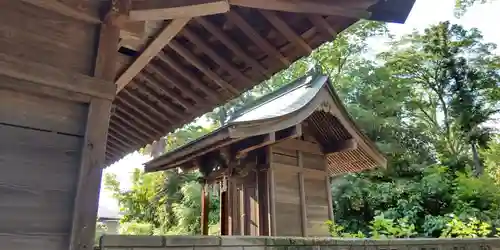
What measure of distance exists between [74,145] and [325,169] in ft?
20.3

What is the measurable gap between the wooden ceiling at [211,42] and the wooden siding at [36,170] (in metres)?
0.55

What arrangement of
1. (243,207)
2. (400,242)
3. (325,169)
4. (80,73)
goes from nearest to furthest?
(80,73)
(400,242)
(243,207)
(325,169)

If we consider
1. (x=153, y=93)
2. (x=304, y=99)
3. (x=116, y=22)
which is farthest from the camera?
(x=304, y=99)

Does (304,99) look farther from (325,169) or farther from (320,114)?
Answer: (325,169)

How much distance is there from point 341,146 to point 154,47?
18.1 ft

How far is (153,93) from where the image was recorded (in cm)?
300

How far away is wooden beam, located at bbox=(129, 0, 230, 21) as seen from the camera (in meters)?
1.74

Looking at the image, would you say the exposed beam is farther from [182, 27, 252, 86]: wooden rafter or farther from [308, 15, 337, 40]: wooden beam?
[308, 15, 337, 40]: wooden beam

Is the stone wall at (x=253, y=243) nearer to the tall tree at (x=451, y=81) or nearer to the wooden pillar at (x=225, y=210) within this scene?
the wooden pillar at (x=225, y=210)

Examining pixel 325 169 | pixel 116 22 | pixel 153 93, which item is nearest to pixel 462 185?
pixel 325 169

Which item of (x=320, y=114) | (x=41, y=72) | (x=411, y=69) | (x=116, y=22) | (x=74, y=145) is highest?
(x=411, y=69)

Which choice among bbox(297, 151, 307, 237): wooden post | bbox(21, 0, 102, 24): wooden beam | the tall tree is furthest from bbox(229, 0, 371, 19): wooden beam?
the tall tree

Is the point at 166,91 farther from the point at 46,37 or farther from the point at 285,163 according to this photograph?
the point at 285,163

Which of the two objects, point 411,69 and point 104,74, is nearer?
point 104,74
